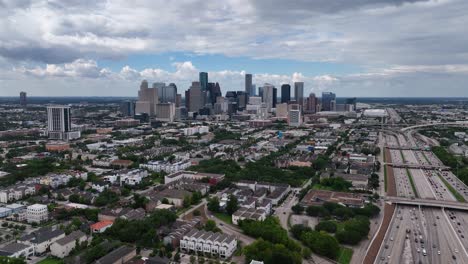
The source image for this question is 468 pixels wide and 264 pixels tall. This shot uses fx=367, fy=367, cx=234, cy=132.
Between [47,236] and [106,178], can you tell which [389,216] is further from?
[106,178]

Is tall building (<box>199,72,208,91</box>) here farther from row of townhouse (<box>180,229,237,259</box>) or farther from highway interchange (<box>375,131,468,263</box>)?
row of townhouse (<box>180,229,237,259</box>)

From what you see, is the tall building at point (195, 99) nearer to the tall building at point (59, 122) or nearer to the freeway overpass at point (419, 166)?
the tall building at point (59, 122)

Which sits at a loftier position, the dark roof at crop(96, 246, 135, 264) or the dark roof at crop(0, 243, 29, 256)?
the dark roof at crop(96, 246, 135, 264)

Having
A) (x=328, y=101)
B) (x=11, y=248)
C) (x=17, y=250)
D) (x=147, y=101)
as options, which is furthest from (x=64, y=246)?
(x=328, y=101)

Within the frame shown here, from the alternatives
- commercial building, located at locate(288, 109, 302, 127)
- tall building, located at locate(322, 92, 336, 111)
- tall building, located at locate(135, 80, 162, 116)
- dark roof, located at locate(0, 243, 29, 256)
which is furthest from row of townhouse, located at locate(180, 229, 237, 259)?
tall building, located at locate(322, 92, 336, 111)

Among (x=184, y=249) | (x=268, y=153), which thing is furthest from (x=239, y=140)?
(x=184, y=249)

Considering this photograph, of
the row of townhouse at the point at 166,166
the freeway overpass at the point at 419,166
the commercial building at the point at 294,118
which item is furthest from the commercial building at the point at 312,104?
the row of townhouse at the point at 166,166
